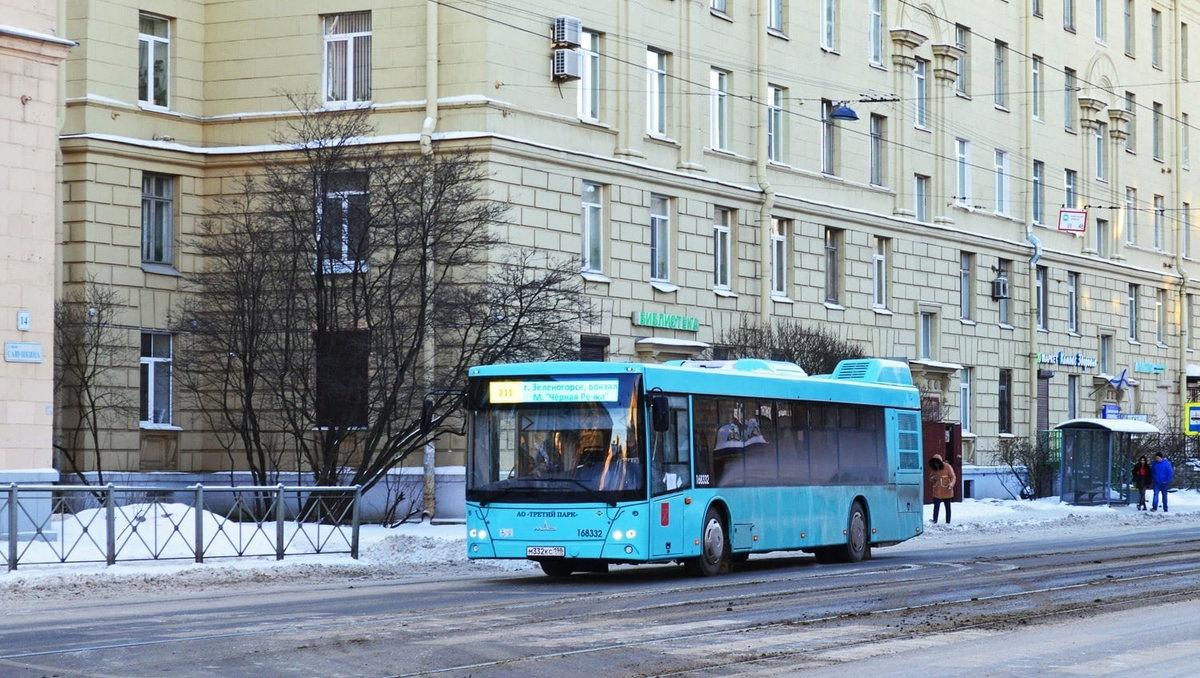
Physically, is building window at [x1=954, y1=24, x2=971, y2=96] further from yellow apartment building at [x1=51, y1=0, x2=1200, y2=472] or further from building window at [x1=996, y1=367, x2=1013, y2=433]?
building window at [x1=996, y1=367, x2=1013, y2=433]

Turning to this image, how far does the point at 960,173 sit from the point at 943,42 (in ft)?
13.2

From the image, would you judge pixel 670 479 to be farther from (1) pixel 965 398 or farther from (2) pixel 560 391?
(1) pixel 965 398

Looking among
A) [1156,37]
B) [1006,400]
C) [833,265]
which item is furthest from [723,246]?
[1156,37]

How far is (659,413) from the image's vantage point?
68.5ft

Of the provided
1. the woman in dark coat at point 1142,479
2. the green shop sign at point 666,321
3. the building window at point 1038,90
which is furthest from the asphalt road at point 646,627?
the building window at point 1038,90

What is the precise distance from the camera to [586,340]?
120ft

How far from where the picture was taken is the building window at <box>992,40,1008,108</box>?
54125mm

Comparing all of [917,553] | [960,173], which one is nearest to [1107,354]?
[960,173]

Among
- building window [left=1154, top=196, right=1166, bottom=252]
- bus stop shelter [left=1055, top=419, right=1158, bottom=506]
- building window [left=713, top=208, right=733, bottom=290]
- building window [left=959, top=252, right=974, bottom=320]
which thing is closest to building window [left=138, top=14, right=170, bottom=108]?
building window [left=713, top=208, right=733, bottom=290]

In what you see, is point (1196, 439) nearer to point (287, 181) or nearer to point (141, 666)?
point (287, 181)

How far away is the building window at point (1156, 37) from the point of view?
211 feet

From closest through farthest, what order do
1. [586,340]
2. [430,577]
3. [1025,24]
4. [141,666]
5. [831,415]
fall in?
[141,666], [430,577], [831,415], [586,340], [1025,24]

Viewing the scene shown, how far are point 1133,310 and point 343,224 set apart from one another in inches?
1582

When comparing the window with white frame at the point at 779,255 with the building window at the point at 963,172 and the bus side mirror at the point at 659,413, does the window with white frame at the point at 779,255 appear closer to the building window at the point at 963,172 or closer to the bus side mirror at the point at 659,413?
the building window at the point at 963,172
